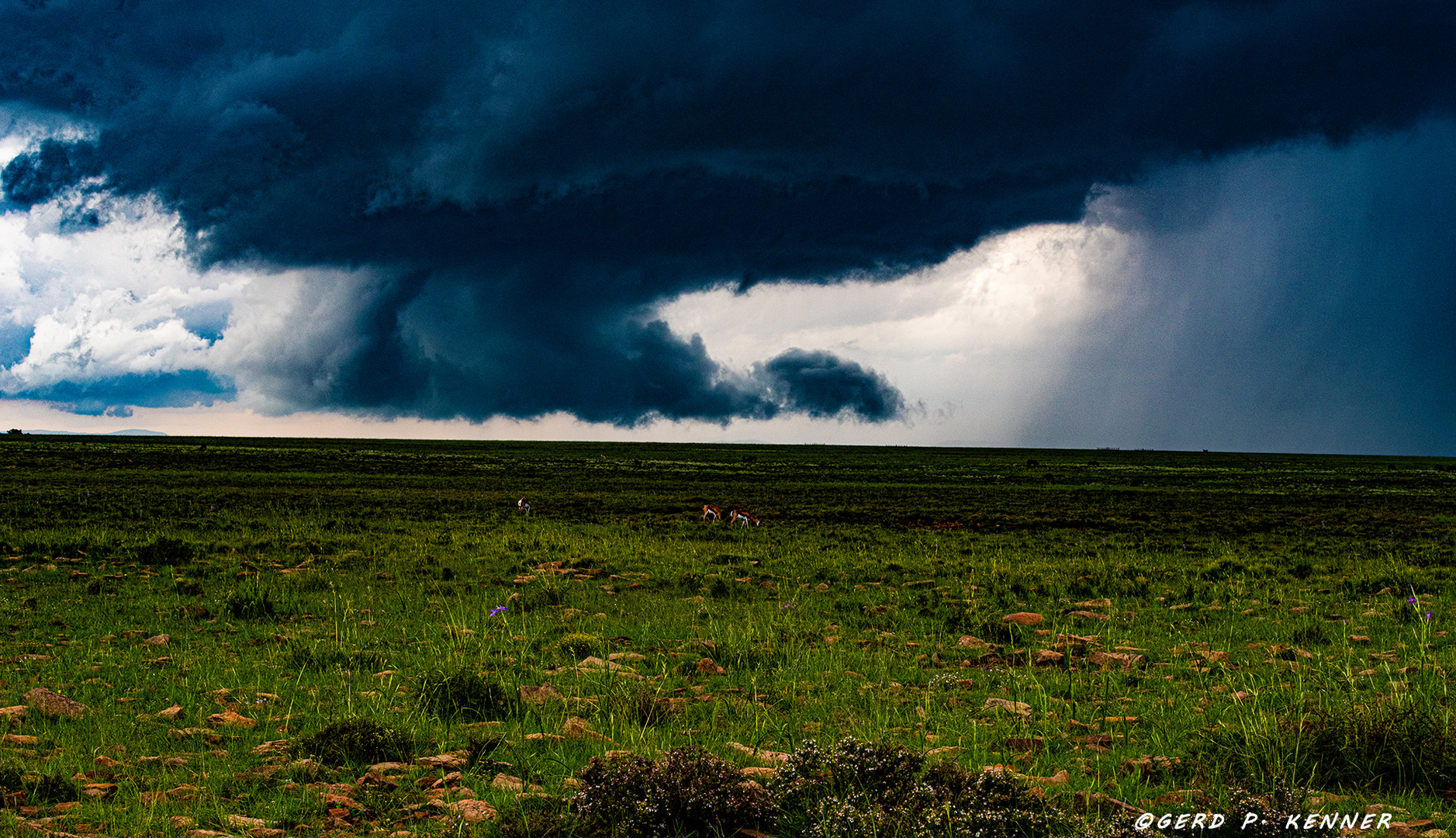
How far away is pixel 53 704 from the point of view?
22.7 feet

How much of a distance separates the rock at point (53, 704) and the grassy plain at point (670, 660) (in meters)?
0.09

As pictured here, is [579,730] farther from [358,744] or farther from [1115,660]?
[1115,660]

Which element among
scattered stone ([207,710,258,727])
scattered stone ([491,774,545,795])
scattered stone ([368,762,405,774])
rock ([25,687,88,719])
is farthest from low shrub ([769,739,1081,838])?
rock ([25,687,88,719])

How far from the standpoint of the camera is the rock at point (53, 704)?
6.82 metres

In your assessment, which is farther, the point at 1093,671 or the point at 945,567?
the point at 945,567

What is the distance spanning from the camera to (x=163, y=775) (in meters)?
5.44

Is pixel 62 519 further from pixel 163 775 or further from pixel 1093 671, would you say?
pixel 1093 671

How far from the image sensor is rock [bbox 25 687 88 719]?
22.4 feet

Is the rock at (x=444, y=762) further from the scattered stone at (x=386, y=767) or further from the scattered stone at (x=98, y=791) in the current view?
the scattered stone at (x=98, y=791)

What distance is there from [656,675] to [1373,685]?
6.70 metres

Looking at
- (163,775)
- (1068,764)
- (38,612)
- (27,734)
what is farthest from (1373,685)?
(38,612)

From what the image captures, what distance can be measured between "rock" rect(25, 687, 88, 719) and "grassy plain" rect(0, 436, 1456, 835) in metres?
0.09

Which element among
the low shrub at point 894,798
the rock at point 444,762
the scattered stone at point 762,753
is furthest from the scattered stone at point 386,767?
the low shrub at point 894,798

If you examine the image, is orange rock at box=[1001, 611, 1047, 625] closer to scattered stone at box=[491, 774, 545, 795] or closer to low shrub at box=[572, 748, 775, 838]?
low shrub at box=[572, 748, 775, 838]
